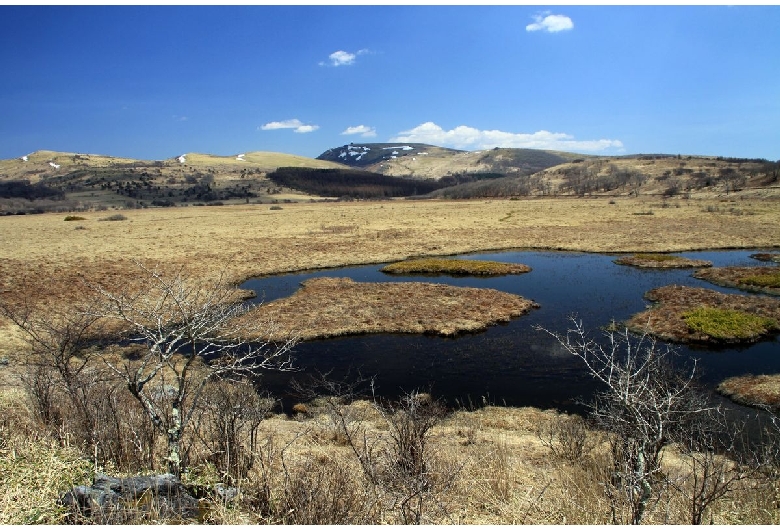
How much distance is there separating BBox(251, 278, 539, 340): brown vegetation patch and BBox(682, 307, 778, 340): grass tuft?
7434 millimetres

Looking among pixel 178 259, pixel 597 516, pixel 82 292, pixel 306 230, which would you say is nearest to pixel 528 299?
pixel 597 516

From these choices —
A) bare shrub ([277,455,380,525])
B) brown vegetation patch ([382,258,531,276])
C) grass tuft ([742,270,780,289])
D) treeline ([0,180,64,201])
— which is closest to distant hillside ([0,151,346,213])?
treeline ([0,180,64,201])

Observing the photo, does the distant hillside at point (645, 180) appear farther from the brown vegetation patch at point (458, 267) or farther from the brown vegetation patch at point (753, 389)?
the brown vegetation patch at point (753, 389)

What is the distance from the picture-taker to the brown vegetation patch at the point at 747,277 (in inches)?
1040

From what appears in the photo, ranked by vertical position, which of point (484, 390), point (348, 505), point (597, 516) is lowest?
point (484, 390)

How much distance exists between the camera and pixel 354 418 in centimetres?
1301

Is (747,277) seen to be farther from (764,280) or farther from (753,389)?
(753,389)

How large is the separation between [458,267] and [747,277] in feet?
60.7

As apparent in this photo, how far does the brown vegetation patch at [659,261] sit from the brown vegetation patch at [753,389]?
20.5 meters

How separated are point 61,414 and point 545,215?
238 feet

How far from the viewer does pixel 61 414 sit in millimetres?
8930

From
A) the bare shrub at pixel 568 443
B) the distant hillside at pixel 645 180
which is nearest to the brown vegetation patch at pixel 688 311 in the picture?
the bare shrub at pixel 568 443

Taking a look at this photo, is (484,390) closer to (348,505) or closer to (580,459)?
(580,459)

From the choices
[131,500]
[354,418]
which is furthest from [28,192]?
[131,500]
